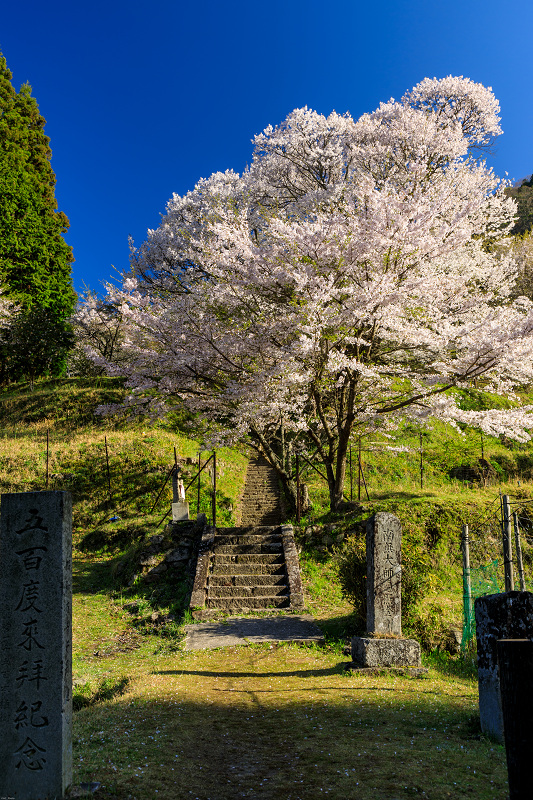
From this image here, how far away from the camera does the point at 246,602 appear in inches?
421

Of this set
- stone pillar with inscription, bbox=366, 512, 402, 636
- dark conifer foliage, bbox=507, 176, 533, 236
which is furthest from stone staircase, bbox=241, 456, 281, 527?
dark conifer foliage, bbox=507, 176, 533, 236

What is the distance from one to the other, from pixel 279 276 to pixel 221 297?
152cm

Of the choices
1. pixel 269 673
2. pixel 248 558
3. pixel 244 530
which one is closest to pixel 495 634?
pixel 269 673

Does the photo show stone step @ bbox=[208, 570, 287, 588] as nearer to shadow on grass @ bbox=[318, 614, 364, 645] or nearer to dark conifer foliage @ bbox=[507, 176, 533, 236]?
shadow on grass @ bbox=[318, 614, 364, 645]

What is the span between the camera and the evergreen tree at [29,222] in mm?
28938

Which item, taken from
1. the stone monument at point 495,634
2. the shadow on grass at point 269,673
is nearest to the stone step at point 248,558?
the shadow on grass at point 269,673

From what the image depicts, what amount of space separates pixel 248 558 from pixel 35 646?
347 inches

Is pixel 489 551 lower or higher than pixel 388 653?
higher

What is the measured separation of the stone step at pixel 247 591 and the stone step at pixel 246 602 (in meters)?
0.20

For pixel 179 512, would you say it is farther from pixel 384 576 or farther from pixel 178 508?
pixel 384 576

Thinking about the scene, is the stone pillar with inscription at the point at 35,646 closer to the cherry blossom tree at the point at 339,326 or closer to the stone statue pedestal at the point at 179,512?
the cherry blossom tree at the point at 339,326

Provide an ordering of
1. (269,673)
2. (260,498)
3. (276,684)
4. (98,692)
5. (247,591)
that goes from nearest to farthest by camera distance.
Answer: (98,692), (276,684), (269,673), (247,591), (260,498)

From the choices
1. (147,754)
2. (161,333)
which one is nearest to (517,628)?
(147,754)

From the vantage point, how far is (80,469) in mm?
18781
